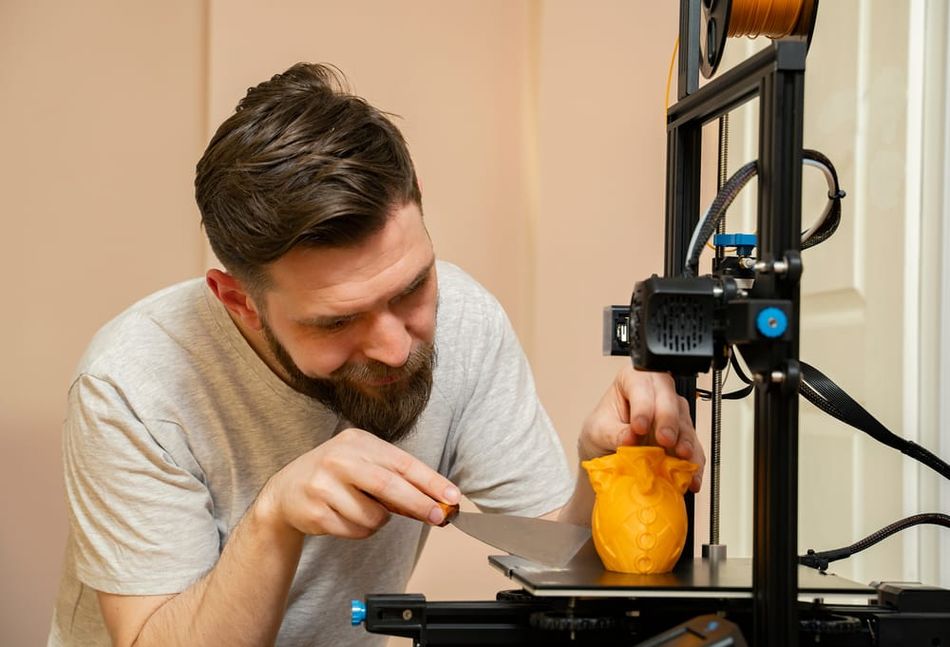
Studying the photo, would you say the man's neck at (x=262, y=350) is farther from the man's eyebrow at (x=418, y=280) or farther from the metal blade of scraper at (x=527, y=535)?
the metal blade of scraper at (x=527, y=535)

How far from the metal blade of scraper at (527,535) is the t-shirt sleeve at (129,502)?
427mm

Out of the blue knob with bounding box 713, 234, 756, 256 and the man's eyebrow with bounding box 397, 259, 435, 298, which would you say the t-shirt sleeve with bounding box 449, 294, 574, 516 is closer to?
the man's eyebrow with bounding box 397, 259, 435, 298

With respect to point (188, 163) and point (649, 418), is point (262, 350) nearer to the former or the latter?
point (649, 418)

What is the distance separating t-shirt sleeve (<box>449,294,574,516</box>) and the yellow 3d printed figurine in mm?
491

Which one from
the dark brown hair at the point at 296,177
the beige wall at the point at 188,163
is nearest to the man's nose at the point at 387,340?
the dark brown hair at the point at 296,177

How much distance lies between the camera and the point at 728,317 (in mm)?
798

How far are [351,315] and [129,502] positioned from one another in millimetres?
403

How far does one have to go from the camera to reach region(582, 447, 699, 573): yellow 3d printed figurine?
946 mm

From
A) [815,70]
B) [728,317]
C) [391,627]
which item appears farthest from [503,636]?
[815,70]

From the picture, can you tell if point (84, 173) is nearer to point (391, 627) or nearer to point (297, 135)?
point (297, 135)

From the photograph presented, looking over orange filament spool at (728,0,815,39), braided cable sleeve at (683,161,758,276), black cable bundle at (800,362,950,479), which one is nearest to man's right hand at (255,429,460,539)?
braided cable sleeve at (683,161,758,276)

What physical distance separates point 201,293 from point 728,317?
0.89 meters

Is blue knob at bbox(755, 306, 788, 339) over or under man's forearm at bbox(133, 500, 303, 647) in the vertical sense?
over

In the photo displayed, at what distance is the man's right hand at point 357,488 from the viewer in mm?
1016
